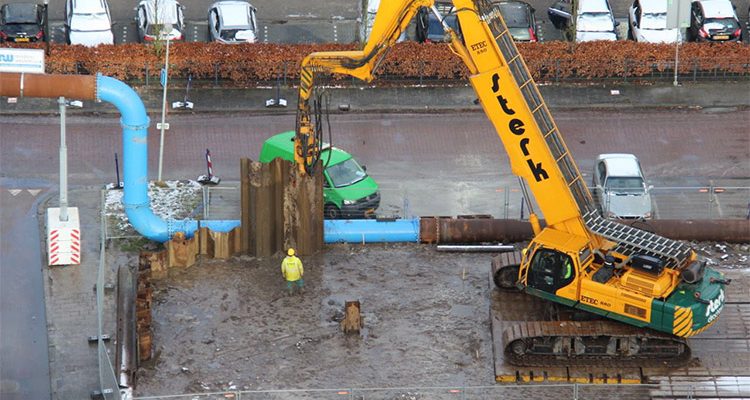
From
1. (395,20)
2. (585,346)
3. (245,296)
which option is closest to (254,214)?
(245,296)

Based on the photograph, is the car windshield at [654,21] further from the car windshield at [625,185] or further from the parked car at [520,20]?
the car windshield at [625,185]

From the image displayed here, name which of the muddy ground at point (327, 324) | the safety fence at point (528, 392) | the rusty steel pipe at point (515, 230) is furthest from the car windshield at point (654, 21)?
the safety fence at point (528, 392)

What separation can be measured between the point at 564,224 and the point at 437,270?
515 cm

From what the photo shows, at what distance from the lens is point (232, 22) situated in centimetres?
6412

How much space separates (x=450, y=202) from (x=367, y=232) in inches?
163

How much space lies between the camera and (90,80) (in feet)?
162

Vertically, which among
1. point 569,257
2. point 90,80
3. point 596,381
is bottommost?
point 596,381

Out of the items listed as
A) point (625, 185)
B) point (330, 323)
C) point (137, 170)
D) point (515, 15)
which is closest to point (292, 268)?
point (330, 323)

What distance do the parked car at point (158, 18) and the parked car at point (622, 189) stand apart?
17702 mm

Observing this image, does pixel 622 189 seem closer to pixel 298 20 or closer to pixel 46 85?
pixel 46 85

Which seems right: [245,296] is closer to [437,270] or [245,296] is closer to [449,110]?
[437,270]

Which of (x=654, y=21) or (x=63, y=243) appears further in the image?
(x=654, y=21)

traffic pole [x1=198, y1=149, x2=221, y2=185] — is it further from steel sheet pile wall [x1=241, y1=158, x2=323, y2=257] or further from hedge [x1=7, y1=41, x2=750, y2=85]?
hedge [x1=7, y1=41, x2=750, y2=85]

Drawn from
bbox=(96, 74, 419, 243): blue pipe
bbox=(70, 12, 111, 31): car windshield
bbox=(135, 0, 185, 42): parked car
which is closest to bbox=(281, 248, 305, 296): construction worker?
→ bbox=(96, 74, 419, 243): blue pipe
